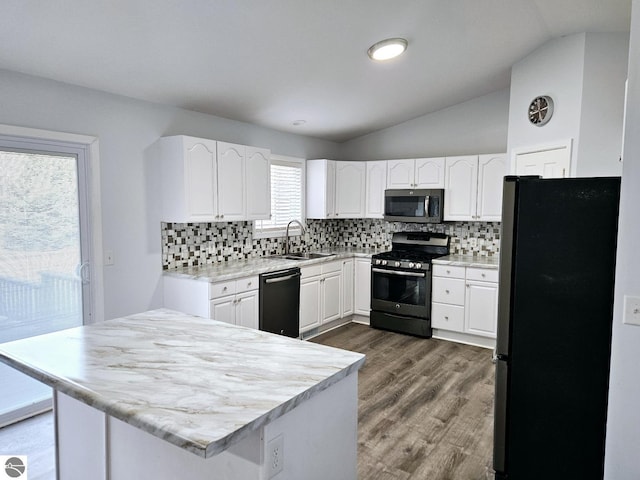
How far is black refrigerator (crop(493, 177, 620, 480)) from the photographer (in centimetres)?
198

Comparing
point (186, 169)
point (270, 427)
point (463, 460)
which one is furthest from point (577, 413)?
point (186, 169)

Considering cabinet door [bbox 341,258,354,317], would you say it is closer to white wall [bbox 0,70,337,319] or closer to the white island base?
white wall [bbox 0,70,337,319]

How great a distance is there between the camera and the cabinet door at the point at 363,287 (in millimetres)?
5344

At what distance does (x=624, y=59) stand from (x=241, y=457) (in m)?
3.91

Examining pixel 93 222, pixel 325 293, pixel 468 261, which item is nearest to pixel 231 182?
pixel 93 222

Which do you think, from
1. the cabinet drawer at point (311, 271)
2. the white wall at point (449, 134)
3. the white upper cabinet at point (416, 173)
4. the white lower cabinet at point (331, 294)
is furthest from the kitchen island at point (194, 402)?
the white wall at point (449, 134)

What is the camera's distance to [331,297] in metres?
5.11

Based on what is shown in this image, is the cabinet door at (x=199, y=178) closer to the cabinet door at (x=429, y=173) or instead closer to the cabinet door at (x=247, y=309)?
the cabinet door at (x=247, y=309)

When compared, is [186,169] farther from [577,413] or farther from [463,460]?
[577,413]

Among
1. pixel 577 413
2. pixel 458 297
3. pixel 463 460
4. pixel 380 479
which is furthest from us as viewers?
pixel 458 297

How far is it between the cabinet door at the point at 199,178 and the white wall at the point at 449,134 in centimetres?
269

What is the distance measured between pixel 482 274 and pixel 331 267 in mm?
1666

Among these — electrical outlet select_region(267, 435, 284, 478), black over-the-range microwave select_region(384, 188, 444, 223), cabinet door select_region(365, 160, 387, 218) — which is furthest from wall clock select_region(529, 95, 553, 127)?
electrical outlet select_region(267, 435, 284, 478)

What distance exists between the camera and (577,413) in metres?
2.05
